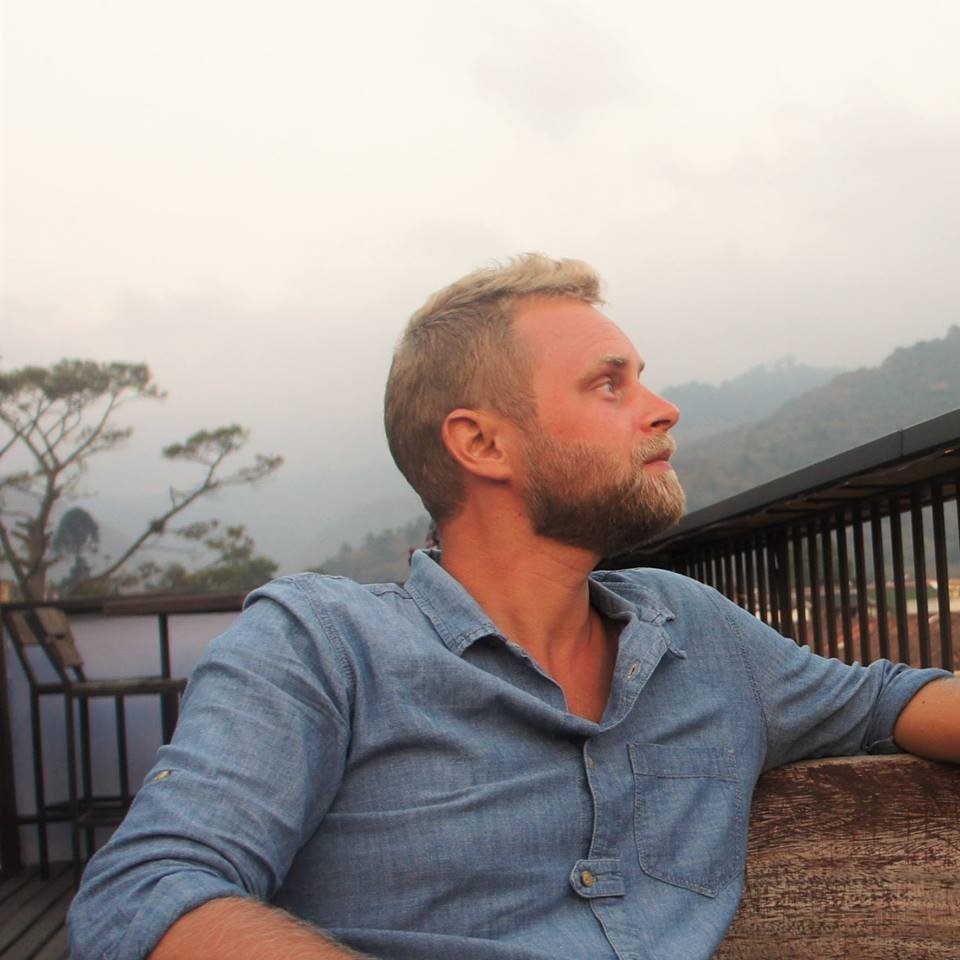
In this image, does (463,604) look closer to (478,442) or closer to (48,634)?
(478,442)

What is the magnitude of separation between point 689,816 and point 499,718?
0.81 feet

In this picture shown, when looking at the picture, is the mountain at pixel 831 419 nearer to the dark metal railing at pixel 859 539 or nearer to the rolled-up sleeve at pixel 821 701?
the dark metal railing at pixel 859 539

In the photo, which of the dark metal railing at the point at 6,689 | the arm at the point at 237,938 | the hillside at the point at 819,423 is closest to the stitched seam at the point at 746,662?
the arm at the point at 237,938

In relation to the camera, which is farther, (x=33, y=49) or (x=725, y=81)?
(x=725, y=81)

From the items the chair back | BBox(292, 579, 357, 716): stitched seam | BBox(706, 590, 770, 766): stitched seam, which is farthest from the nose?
the chair back

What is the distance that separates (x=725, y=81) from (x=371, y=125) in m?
24.2

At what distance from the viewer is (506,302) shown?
4.66 ft

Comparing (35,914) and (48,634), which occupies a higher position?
(48,634)

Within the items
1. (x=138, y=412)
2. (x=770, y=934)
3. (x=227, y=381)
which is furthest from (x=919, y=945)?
(x=227, y=381)

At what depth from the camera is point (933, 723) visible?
125cm

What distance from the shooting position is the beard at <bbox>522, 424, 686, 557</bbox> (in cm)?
130

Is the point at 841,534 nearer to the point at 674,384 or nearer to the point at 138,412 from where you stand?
the point at 138,412

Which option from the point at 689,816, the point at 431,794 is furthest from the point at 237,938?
the point at 689,816

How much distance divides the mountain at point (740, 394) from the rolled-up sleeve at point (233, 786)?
165 ft
